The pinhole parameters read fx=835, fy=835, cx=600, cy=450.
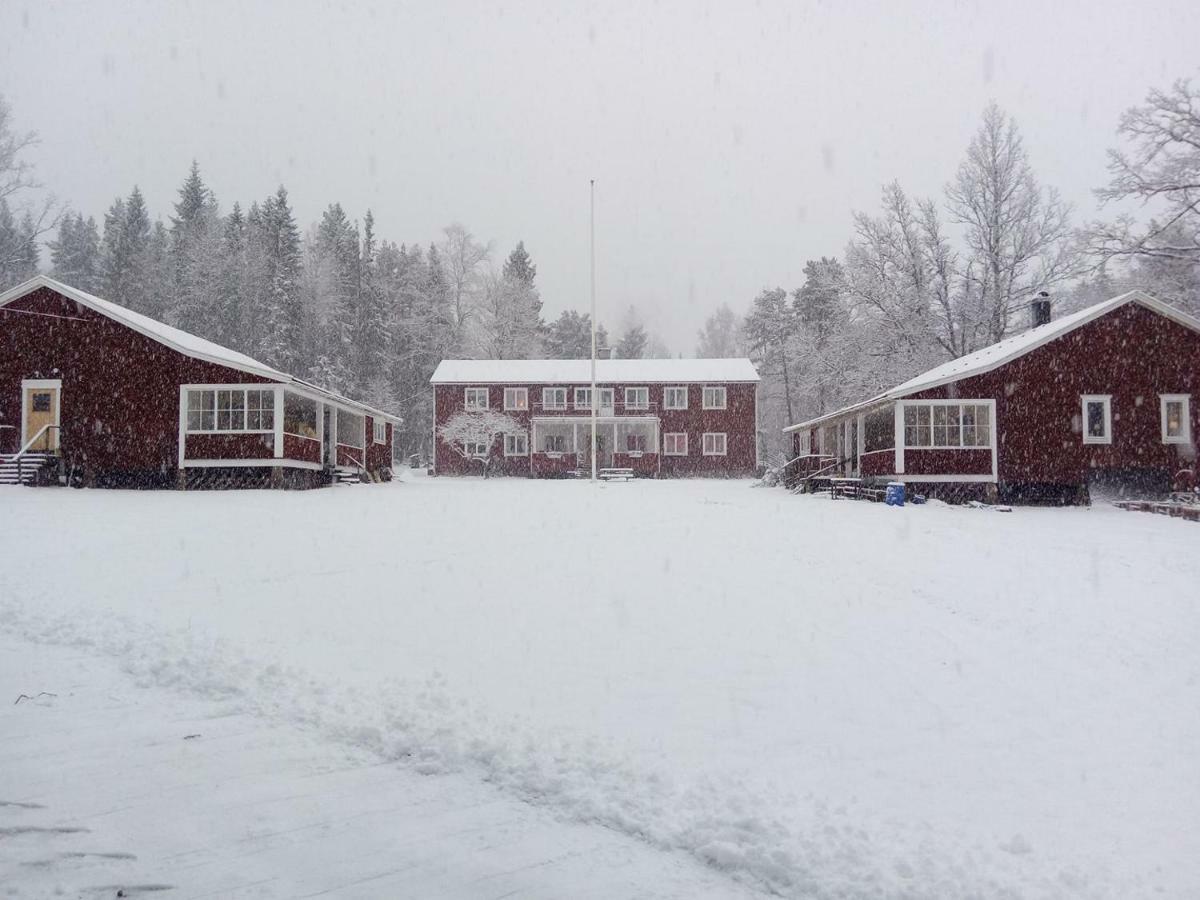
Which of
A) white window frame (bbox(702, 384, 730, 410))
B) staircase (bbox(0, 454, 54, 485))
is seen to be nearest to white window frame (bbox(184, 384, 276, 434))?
staircase (bbox(0, 454, 54, 485))

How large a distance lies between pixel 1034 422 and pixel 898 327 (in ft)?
43.0

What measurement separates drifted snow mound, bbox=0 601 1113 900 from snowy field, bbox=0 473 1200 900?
20 millimetres

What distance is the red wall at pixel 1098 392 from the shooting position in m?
23.4

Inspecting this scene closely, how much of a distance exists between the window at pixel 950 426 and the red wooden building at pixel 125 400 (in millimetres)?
18222

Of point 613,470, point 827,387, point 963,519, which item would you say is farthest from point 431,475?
point 963,519

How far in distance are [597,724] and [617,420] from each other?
127 ft

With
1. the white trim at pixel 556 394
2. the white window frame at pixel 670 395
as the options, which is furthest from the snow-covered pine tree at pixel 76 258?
the white window frame at pixel 670 395

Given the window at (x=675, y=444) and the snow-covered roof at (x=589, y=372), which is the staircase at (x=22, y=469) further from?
the window at (x=675, y=444)

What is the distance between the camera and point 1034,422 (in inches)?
931

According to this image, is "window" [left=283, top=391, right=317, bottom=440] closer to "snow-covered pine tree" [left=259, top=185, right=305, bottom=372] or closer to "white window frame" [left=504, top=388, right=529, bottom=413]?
"white window frame" [left=504, top=388, right=529, bottom=413]

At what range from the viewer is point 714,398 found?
44.5m

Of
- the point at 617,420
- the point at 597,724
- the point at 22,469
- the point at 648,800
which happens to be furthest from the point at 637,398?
the point at 648,800

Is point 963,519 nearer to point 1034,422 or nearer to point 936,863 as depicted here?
point 1034,422

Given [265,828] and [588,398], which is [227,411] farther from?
[588,398]
